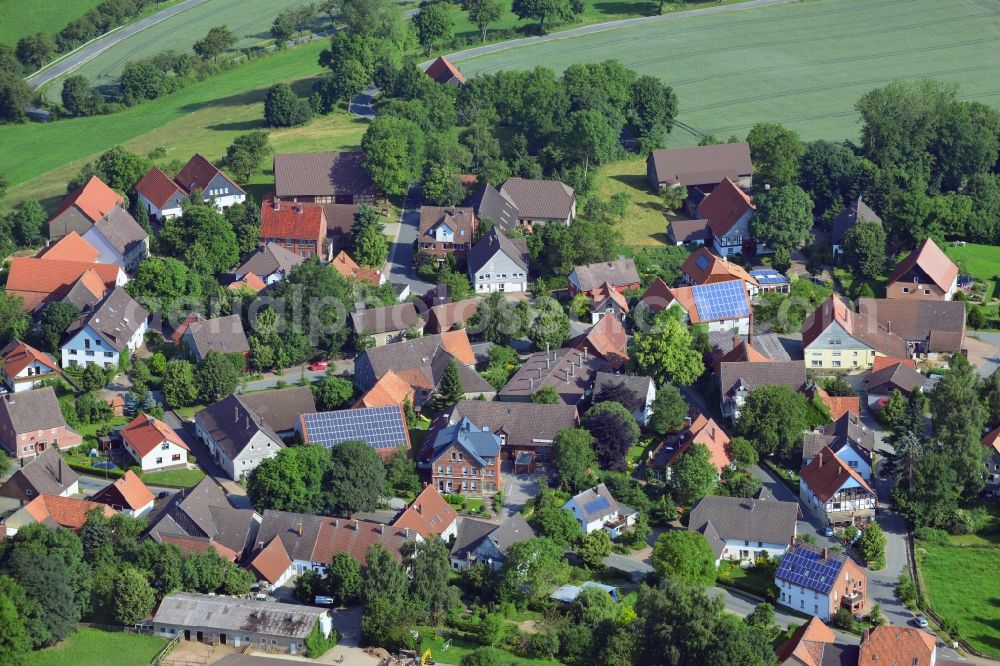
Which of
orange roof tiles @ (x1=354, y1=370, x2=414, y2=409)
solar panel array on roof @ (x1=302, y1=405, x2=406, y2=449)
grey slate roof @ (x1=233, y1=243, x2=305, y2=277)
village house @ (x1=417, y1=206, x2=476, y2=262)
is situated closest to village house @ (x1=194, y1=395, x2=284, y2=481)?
solar panel array on roof @ (x1=302, y1=405, x2=406, y2=449)

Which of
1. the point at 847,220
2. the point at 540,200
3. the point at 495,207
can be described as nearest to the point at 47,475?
the point at 495,207

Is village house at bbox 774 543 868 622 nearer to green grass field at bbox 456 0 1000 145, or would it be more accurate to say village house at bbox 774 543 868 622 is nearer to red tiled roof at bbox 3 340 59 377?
red tiled roof at bbox 3 340 59 377

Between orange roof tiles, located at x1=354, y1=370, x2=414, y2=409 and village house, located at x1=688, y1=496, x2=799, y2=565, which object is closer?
village house, located at x1=688, y1=496, x2=799, y2=565

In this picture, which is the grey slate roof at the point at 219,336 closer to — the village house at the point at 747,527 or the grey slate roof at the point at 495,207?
the grey slate roof at the point at 495,207

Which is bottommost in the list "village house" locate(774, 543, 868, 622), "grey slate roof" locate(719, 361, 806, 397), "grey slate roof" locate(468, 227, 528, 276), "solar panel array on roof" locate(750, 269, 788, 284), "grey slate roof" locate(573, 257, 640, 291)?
"village house" locate(774, 543, 868, 622)

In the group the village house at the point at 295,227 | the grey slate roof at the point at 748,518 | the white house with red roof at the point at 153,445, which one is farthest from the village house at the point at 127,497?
the village house at the point at 295,227

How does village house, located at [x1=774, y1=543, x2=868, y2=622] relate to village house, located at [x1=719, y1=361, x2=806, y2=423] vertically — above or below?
below

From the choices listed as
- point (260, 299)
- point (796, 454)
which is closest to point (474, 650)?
point (796, 454)
